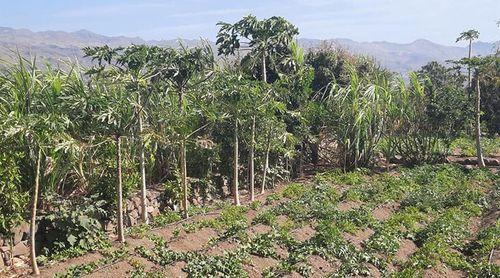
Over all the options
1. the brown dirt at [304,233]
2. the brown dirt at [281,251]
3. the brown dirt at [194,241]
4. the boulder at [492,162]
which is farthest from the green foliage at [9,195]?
the boulder at [492,162]

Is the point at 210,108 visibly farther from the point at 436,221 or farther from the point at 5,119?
the point at 436,221

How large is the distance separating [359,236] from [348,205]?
223 centimetres

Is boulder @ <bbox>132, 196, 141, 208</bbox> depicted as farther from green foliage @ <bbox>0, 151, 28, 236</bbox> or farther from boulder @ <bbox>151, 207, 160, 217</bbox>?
green foliage @ <bbox>0, 151, 28, 236</bbox>

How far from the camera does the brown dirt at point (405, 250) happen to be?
9062 mm

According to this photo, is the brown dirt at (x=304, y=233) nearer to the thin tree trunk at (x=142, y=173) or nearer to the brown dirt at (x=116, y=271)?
the thin tree trunk at (x=142, y=173)

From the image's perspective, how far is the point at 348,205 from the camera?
39.3 feet

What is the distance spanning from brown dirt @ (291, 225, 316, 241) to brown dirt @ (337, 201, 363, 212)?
183 cm

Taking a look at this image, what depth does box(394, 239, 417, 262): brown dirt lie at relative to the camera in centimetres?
906

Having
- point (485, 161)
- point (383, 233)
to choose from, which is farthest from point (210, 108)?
point (485, 161)

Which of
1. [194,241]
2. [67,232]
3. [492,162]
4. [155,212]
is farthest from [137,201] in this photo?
[492,162]

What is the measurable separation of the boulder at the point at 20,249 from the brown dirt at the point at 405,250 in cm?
616

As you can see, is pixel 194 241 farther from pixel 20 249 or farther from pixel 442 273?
pixel 442 273

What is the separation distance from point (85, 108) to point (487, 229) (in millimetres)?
7979

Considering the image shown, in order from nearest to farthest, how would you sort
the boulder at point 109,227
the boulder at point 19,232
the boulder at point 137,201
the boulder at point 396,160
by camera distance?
1. the boulder at point 19,232
2. the boulder at point 109,227
3. the boulder at point 137,201
4. the boulder at point 396,160
